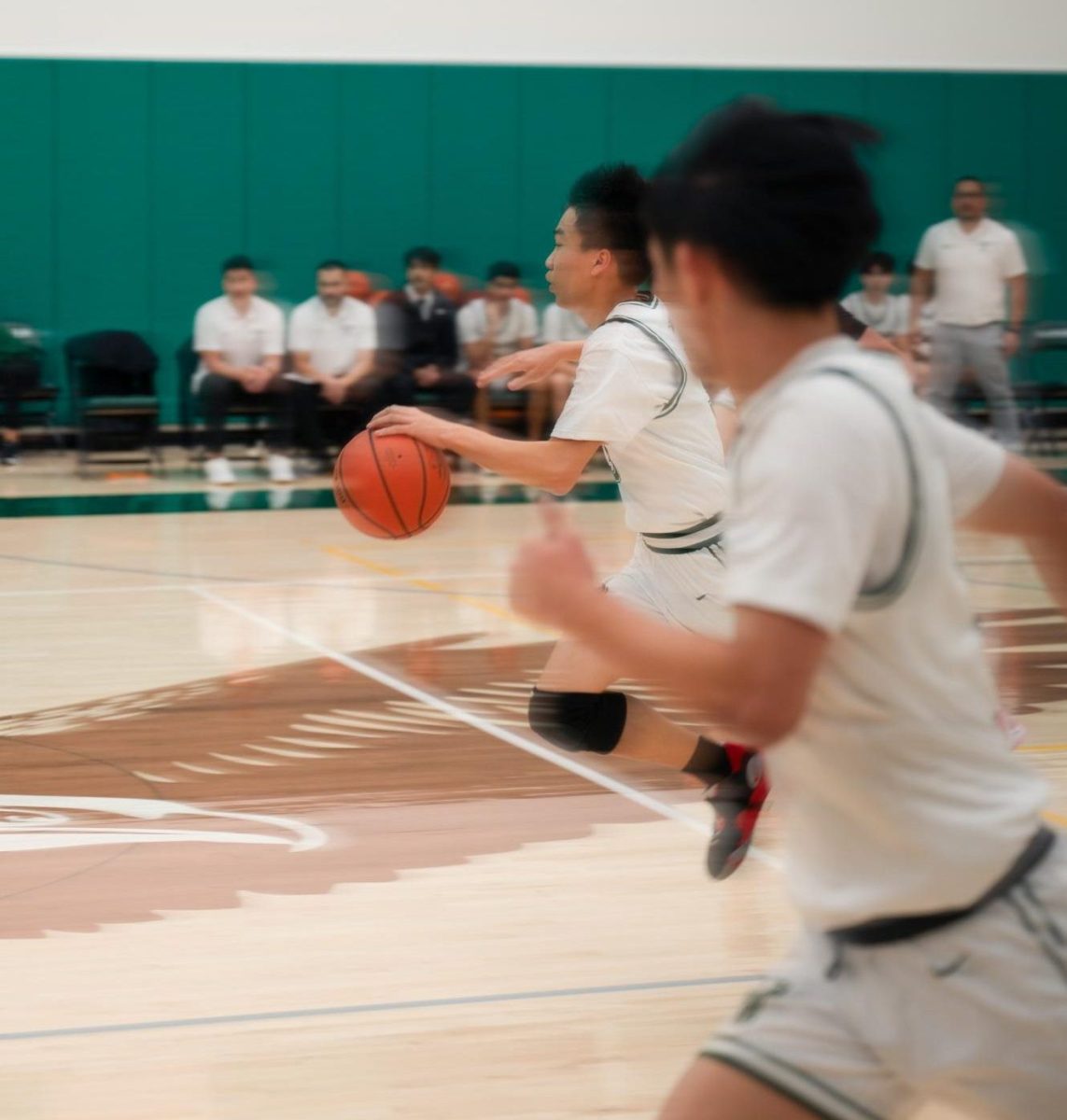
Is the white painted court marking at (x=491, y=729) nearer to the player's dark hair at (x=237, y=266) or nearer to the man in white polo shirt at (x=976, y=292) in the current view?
the player's dark hair at (x=237, y=266)

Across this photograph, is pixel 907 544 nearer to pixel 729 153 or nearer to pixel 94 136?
pixel 729 153

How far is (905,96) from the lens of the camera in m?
15.7

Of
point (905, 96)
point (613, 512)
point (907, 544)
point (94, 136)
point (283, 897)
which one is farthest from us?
point (905, 96)

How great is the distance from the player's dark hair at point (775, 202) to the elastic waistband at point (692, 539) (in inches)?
88.4

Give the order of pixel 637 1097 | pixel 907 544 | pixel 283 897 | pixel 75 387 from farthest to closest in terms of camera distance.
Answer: pixel 75 387, pixel 283 897, pixel 637 1097, pixel 907 544

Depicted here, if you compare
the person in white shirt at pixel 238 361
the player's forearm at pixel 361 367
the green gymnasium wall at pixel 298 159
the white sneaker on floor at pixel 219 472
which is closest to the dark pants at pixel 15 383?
the green gymnasium wall at pixel 298 159

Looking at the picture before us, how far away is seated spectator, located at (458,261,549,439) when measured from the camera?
12.9 meters

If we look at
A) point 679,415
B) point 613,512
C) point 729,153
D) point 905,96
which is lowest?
point 613,512

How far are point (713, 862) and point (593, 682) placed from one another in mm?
436

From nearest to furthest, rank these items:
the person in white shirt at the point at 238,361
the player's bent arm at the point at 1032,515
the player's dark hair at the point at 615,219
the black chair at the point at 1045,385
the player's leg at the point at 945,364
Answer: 1. the player's bent arm at the point at 1032,515
2. the player's dark hair at the point at 615,219
3. the player's leg at the point at 945,364
4. the person in white shirt at the point at 238,361
5. the black chair at the point at 1045,385

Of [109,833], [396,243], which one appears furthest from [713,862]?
[396,243]

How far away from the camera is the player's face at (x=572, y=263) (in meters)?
3.69

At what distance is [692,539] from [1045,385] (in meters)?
11.1

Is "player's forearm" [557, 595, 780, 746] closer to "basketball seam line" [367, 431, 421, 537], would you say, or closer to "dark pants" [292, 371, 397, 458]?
"basketball seam line" [367, 431, 421, 537]
